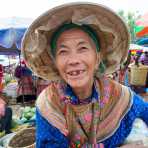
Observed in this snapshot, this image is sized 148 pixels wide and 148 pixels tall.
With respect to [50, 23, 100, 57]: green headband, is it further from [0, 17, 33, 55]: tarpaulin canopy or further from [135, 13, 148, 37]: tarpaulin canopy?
[135, 13, 148, 37]: tarpaulin canopy

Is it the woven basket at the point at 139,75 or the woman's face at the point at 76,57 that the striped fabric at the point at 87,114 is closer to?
the woman's face at the point at 76,57

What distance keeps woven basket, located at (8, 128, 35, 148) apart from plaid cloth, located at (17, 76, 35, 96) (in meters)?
5.55

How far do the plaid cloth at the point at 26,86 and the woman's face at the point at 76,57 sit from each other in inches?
319

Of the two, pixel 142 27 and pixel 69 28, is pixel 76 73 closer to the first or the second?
pixel 69 28

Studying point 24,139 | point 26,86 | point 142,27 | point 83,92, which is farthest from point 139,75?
point 83,92

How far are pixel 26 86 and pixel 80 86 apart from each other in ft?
27.1

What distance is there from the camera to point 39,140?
1.94 meters

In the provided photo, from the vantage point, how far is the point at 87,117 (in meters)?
1.92

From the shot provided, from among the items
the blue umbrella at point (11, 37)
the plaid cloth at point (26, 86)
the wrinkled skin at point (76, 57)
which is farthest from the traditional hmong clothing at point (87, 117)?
the plaid cloth at point (26, 86)

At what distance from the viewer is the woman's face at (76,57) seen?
179 cm

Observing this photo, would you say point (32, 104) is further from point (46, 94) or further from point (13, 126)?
point (46, 94)

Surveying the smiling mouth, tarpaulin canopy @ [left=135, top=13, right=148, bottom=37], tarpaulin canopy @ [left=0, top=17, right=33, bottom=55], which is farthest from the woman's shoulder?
tarpaulin canopy @ [left=135, top=13, right=148, bottom=37]

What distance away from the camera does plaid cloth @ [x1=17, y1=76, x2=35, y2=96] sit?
985 centimetres

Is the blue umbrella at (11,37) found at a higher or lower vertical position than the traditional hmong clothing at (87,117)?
higher
